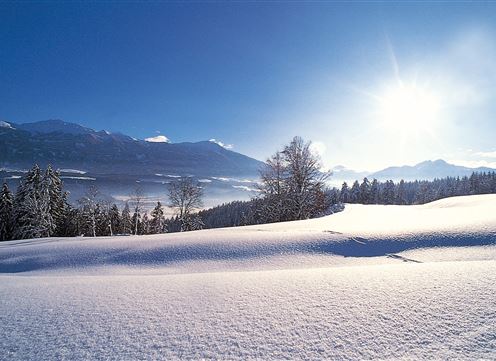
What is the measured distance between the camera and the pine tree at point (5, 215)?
35.1 metres

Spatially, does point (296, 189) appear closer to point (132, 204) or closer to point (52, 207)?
point (132, 204)

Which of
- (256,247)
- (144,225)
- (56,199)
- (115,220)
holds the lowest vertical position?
(144,225)

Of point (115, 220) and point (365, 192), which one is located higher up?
point (365, 192)

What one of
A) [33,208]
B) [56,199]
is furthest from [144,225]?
[33,208]

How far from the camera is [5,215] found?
35281 mm

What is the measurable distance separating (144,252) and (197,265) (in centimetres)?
149

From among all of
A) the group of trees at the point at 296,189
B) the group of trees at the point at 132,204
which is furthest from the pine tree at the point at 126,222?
the group of trees at the point at 296,189

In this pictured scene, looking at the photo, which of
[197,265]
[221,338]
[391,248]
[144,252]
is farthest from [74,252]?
[391,248]

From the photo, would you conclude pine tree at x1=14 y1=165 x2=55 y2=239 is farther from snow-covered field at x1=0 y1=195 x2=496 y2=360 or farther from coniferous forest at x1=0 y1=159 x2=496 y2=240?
snow-covered field at x1=0 y1=195 x2=496 y2=360

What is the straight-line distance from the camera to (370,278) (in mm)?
3008

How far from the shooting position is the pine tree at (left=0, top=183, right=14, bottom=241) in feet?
115

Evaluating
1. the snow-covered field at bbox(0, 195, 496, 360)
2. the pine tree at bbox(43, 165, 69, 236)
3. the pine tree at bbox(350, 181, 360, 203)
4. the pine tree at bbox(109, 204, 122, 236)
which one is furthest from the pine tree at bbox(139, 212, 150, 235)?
the pine tree at bbox(350, 181, 360, 203)

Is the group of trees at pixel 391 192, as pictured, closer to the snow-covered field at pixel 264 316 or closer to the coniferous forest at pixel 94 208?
the coniferous forest at pixel 94 208

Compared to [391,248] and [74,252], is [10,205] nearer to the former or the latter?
[74,252]
